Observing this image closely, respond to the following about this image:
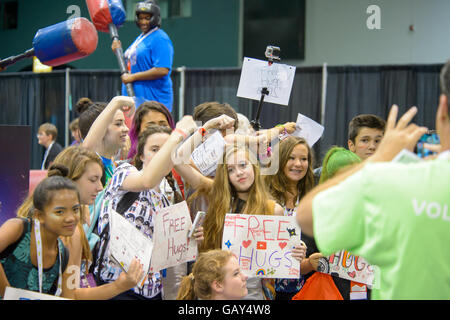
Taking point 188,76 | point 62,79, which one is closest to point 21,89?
point 62,79

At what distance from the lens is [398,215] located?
1.27 metres

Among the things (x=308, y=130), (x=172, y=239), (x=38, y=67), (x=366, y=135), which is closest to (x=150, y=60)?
(x=308, y=130)

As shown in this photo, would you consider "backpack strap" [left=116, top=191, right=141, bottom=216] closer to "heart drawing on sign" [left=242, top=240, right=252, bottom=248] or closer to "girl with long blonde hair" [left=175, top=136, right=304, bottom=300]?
→ "girl with long blonde hair" [left=175, top=136, right=304, bottom=300]

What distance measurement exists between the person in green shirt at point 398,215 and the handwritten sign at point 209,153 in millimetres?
1218

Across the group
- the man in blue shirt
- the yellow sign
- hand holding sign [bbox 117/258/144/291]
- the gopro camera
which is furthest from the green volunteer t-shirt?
the yellow sign

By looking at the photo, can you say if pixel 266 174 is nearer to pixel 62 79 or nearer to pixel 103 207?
pixel 103 207

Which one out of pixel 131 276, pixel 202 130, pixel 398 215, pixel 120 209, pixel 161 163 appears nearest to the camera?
pixel 398 215

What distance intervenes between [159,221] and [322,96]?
6.66 m

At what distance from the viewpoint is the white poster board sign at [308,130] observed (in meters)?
3.48

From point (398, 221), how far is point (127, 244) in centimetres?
→ 117

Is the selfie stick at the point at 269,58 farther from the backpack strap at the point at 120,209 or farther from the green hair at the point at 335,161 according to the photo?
the backpack strap at the point at 120,209

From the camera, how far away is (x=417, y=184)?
49.6 inches

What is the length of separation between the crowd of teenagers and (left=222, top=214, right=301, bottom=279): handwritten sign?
0.06m

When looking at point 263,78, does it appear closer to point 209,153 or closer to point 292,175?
point 292,175
